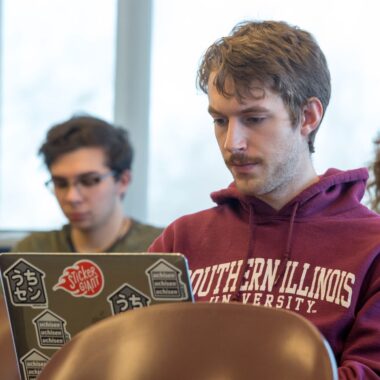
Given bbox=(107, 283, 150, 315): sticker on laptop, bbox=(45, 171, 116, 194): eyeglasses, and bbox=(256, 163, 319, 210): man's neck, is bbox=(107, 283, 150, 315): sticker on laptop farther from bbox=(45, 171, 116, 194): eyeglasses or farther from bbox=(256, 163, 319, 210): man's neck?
bbox=(45, 171, 116, 194): eyeglasses

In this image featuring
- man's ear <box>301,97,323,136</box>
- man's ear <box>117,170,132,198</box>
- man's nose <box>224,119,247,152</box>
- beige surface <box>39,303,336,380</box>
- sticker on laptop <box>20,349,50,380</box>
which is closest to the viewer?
beige surface <box>39,303,336,380</box>

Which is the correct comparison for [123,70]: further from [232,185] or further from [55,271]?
[55,271]

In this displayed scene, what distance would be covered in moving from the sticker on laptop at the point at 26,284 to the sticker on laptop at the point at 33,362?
90mm

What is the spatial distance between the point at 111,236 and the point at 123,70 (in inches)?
39.1

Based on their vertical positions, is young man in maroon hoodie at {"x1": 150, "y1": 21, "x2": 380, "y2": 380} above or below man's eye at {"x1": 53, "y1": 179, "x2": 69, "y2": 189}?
above

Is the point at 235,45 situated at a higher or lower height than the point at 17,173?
higher

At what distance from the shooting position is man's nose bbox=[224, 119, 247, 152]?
1.63 m

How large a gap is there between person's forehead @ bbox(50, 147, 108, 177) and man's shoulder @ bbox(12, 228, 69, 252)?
22cm

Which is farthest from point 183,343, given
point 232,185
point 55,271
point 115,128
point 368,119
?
point 368,119

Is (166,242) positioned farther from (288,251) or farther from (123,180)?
(123,180)

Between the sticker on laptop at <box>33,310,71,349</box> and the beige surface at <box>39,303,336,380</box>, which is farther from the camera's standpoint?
the sticker on laptop at <box>33,310,71,349</box>

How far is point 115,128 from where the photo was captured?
301 cm

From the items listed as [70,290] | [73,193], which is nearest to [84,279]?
[70,290]

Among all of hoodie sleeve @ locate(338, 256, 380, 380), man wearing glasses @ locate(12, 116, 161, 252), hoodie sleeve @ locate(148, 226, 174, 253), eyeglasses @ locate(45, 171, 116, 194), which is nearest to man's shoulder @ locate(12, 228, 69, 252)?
man wearing glasses @ locate(12, 116, 161, 252)
